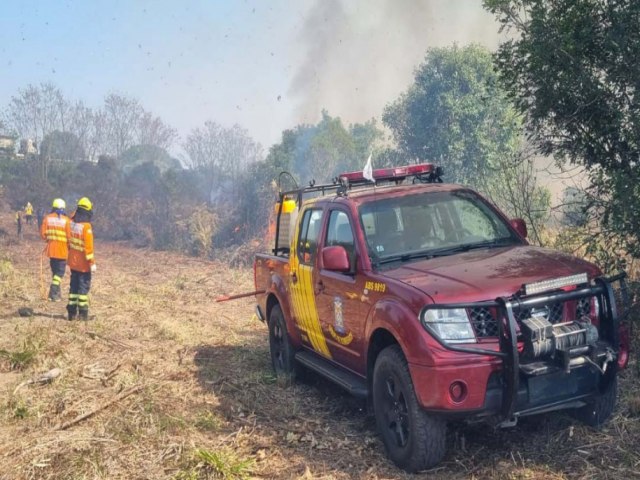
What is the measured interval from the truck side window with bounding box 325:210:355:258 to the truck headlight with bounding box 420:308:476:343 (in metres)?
1.22

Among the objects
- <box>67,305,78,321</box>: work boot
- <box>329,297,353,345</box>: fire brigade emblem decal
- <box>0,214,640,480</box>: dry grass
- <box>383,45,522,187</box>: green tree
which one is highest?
<box>383,45,522,187</box>: green tree

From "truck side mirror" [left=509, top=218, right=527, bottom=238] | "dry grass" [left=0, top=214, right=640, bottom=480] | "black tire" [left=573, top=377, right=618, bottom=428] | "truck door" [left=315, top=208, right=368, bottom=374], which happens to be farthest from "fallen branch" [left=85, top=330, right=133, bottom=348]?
"black tire" [left=573, top=377, right=618, bottom=428]

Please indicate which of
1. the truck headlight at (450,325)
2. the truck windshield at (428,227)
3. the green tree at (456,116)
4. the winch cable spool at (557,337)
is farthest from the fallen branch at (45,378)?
the green tree at (456,116)

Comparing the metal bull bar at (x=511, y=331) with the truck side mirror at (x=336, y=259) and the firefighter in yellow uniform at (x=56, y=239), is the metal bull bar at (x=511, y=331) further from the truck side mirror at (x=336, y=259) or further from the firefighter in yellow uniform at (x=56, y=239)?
the firefighter in yellow uniform at (x=56, y=239)

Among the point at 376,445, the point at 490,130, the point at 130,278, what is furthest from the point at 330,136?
the point at 376,445

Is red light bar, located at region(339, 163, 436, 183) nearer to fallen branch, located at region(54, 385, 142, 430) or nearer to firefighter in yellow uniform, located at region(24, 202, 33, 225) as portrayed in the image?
fallen branch, located at region(54, 385, 142, 430)

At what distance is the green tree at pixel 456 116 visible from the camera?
22.7m

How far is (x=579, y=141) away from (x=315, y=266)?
300 centimetres

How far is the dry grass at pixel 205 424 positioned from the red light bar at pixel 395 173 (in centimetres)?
215

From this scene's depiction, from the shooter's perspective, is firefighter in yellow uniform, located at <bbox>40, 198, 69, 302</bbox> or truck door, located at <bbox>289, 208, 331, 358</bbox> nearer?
truck door, located at <bbox>289, 208, 331, 358</bbox>

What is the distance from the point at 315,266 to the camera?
5746mm

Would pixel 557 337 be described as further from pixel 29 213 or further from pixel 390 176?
pixel 29 213

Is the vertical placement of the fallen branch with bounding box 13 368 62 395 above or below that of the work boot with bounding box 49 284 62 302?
below

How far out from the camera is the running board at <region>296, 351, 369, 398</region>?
492cm
